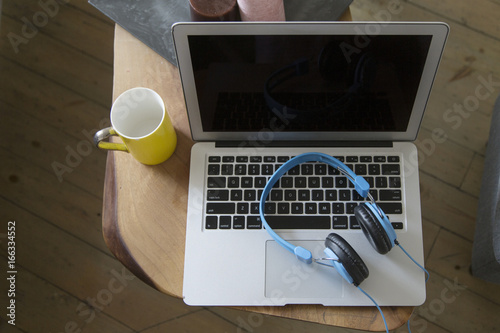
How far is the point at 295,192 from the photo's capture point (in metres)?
0.85

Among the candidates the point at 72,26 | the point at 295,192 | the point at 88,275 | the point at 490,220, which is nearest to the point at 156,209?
the point at 295,192

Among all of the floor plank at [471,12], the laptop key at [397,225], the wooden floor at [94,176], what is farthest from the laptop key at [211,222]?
the floor plank at [471,12]

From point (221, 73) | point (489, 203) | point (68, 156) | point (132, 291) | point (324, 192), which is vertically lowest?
point (132, 291)

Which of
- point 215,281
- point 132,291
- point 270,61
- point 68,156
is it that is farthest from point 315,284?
point 68,156

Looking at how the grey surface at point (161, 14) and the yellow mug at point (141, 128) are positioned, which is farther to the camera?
the grey surface at point (161, 14)

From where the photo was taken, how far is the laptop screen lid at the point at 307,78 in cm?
69

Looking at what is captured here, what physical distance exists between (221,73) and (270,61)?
0.08m

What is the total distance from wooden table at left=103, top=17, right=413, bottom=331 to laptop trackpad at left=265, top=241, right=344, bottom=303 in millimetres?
28

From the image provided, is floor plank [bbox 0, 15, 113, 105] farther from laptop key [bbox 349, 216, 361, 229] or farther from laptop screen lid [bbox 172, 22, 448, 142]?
laptop key [bbox 349, 216, 361, 229]

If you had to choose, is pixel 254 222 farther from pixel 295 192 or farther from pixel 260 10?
pixel 260 10

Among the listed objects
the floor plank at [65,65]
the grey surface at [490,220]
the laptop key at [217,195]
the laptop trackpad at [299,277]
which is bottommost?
the grey surface at [490,220]

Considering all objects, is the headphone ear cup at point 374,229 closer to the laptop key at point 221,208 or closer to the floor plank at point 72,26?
the laptop key at point 221,208

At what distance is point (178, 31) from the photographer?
68 centimetres

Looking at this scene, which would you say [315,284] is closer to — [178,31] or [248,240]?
[248,240]
